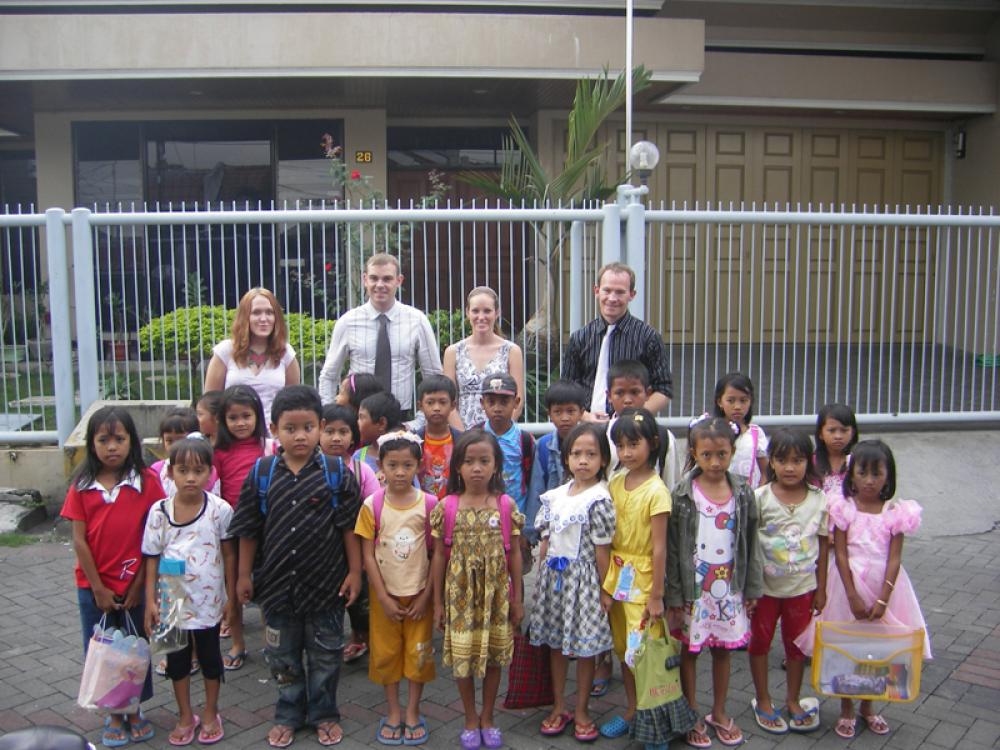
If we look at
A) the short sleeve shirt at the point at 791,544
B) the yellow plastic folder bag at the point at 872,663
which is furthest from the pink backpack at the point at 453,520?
the yellow plastic folder bag at the point at 872,663

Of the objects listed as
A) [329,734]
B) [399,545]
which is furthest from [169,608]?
[399,545]

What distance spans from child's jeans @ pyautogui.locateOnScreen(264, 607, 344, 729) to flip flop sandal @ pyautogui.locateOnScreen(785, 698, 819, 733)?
5.90 ft

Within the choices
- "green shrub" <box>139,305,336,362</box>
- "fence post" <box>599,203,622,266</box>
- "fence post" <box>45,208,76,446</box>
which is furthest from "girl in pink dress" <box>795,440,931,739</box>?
"fence post" <box>45,208,76,446</box>

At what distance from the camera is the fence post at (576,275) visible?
6660 mm

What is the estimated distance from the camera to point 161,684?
423cm

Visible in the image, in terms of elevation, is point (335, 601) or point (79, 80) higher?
point (79, 80)

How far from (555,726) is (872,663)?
4.09 ft

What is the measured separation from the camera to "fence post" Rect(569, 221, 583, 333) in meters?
6.66

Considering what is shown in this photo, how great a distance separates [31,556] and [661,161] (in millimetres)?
8990

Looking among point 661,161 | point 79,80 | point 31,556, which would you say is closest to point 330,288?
point 31,556

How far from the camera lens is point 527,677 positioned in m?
3.87

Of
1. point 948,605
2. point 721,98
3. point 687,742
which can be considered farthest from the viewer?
point 721,98

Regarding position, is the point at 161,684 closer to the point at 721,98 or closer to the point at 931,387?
the point at 931,387

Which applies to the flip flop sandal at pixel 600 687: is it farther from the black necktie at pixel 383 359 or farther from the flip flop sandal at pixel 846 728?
the black necktie at pixel 383 359
